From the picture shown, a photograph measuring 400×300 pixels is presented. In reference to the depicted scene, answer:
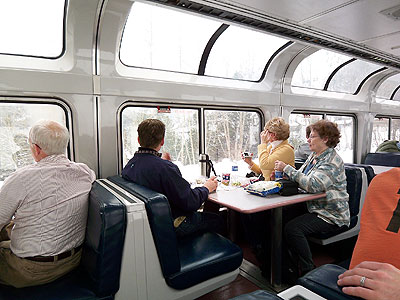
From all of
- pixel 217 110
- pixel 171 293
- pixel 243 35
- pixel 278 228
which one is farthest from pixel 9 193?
pixel 243 35

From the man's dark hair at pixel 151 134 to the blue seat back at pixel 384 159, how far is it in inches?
209

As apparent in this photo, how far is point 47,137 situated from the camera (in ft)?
6.21

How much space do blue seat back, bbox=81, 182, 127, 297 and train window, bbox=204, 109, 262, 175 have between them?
239 centimetres

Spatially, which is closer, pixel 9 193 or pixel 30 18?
pixel 9 193

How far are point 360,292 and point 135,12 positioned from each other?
10.9 feet

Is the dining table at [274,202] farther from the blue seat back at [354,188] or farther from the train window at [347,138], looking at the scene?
the train window at [347,138]

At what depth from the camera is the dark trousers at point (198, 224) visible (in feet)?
7.77

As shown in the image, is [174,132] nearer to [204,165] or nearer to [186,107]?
[186,107]

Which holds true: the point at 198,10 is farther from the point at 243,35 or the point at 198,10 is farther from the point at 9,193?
the point at 9,193

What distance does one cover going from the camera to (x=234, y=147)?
4371 mm

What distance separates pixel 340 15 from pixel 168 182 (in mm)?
2418

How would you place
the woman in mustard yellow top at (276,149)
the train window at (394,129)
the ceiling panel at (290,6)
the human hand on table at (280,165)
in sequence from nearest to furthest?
the ceiling panel at (290,6) < the human hand on table at (280,165) < the woman in mustard yellow top at (276,149) < the train window at (394,129)

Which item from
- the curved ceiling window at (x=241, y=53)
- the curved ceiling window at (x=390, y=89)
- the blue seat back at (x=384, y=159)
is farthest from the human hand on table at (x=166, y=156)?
the curved ceiling window at (x=390, y=89)

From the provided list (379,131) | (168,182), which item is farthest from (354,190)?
(379,131)
